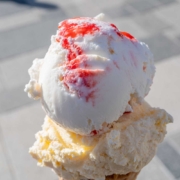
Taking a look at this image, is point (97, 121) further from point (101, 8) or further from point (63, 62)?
point (101, 8)

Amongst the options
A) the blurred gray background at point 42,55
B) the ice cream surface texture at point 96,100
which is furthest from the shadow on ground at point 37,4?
the ice cream surface texture at point 96,100

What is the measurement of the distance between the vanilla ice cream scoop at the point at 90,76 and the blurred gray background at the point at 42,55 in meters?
0.90

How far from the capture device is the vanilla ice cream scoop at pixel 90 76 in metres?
0.86

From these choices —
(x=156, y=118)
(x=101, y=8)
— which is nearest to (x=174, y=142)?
(x=156, y=118)

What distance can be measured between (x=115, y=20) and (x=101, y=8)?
0.97 ft

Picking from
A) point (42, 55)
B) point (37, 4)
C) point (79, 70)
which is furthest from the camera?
point (37, 4)

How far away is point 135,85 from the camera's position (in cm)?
90

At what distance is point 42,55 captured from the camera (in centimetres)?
254

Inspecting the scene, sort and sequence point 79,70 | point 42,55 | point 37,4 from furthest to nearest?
point 37,4, point 42,55, point 79,70

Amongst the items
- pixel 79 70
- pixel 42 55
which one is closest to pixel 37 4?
pixel 42 55

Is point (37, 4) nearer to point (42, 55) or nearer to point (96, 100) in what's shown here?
point (42, 55)

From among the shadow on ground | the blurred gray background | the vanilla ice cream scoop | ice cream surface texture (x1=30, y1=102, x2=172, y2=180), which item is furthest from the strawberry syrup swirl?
the shadow on ground

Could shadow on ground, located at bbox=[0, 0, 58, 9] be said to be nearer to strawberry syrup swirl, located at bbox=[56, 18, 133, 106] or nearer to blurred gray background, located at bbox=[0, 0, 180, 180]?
blurred gray background, located at bbox=[0, 0, 180, 180]

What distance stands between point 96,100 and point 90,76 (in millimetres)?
71
